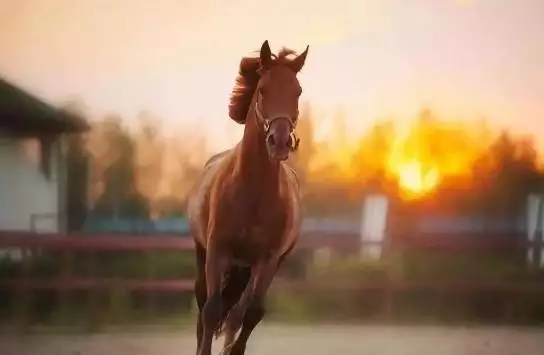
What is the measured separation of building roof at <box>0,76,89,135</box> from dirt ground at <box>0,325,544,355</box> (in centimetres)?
49

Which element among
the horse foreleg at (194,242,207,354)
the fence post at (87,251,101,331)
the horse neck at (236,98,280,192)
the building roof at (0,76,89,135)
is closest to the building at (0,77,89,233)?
the building roof at (0,76,89,135)

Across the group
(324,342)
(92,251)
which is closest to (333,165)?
(324,342)

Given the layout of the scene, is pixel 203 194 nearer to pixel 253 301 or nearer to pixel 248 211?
pixel 248 211

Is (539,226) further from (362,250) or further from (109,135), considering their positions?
(109,135)

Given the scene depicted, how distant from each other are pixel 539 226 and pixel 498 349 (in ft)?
1.04

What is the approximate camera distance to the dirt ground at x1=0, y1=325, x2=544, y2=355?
1.80m

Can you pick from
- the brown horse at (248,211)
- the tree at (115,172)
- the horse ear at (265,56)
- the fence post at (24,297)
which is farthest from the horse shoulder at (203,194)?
the fence post at (24,297)

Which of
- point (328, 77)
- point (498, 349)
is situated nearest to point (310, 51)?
point (328, 77)

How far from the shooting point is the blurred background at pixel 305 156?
5.97 ft

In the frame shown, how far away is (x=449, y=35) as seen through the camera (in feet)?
6.18

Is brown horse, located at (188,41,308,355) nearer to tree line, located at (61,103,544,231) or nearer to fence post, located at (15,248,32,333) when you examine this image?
tree line, located at (61,103,544,231)

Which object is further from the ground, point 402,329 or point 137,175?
point 137,175

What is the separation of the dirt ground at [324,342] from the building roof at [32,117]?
49cm

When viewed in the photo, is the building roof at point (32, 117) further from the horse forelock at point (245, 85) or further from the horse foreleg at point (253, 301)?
the horse foreleg at point (253, 301)
